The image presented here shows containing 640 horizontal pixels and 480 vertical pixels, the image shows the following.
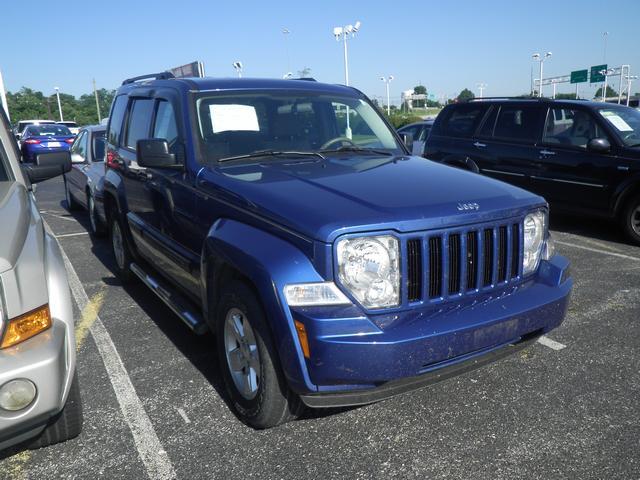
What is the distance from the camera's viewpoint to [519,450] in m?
2.68

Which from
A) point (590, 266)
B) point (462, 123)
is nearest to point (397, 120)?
point (462, 123)

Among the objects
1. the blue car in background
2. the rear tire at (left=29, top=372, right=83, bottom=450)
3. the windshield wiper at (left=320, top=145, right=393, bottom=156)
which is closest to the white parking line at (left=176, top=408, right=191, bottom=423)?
the rear tire at (left=29, top=372, right=83, bottom=450)

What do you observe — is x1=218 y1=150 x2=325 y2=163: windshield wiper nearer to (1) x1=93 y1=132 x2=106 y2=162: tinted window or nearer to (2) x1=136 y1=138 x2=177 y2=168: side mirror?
(2) x1=136 y1=138 x2=177 y2=168: side mirror

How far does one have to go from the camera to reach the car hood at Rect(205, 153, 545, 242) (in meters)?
2.49

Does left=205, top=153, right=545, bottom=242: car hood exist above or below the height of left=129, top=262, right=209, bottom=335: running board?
above

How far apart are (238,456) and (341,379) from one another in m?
0.75

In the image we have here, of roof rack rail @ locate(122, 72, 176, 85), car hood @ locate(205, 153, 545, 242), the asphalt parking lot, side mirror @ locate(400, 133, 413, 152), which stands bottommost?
the asphalt parking lot

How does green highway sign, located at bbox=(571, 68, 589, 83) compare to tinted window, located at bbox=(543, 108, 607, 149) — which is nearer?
tinted window, located at bbox=(543, 108, 607, 149)

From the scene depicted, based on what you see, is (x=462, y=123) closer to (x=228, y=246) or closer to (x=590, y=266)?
(x=590, y=266)

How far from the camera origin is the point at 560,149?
741 cm

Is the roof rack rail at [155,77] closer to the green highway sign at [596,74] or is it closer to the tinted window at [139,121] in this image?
the tinted window at [139,121]

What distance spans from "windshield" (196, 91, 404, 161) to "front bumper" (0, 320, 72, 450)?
169 cm

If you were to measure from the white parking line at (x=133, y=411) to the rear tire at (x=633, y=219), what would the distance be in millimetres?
6181

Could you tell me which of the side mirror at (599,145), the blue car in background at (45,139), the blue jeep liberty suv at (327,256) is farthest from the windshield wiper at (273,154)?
the blue car in background at (45,139)
